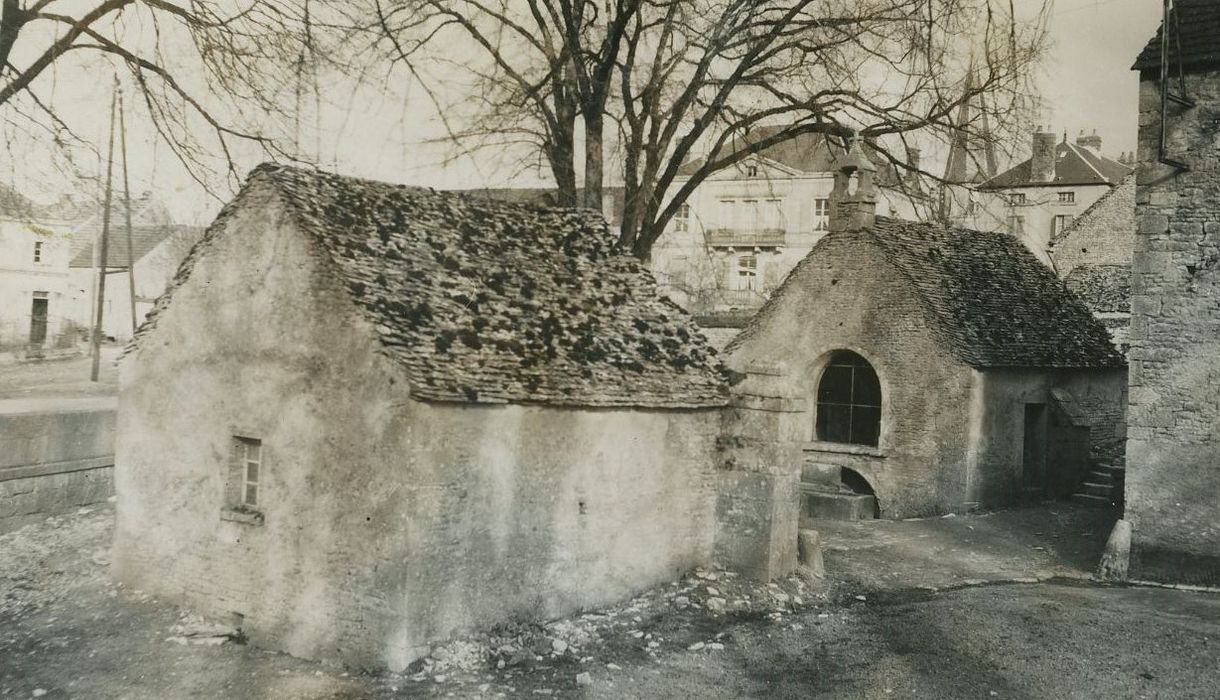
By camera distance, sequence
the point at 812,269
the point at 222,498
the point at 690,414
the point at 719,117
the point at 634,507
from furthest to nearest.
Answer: the point at 812,269 < the point at 719,117 < the point at 690,414 < the point at 634,507 < the point at 222,498

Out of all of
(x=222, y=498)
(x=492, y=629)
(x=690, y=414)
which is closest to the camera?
(x=492, y=629)

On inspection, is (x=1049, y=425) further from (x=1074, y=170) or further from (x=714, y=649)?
(x=1074, y=170)

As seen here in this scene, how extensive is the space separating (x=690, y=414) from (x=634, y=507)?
1808 mm

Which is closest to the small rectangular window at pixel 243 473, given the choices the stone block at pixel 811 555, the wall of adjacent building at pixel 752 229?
the stone block at pixel 811 555

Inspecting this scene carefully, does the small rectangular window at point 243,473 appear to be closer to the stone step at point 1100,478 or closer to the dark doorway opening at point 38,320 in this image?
the stone step at point 1100,478

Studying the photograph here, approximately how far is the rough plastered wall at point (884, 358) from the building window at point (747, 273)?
2867 cm

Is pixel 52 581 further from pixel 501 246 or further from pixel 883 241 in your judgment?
pixel 883 241

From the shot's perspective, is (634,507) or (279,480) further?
(634,507)

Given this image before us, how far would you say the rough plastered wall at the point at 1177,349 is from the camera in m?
14.3

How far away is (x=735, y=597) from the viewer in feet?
47.7

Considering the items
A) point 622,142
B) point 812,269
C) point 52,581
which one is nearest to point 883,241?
point 812,269

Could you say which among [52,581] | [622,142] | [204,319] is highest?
[622,142]

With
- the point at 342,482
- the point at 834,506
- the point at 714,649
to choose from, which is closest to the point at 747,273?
the point at 834,506

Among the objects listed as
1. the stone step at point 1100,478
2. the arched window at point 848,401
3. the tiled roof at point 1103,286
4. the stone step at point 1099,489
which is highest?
the tiled roof at point 1103,286
